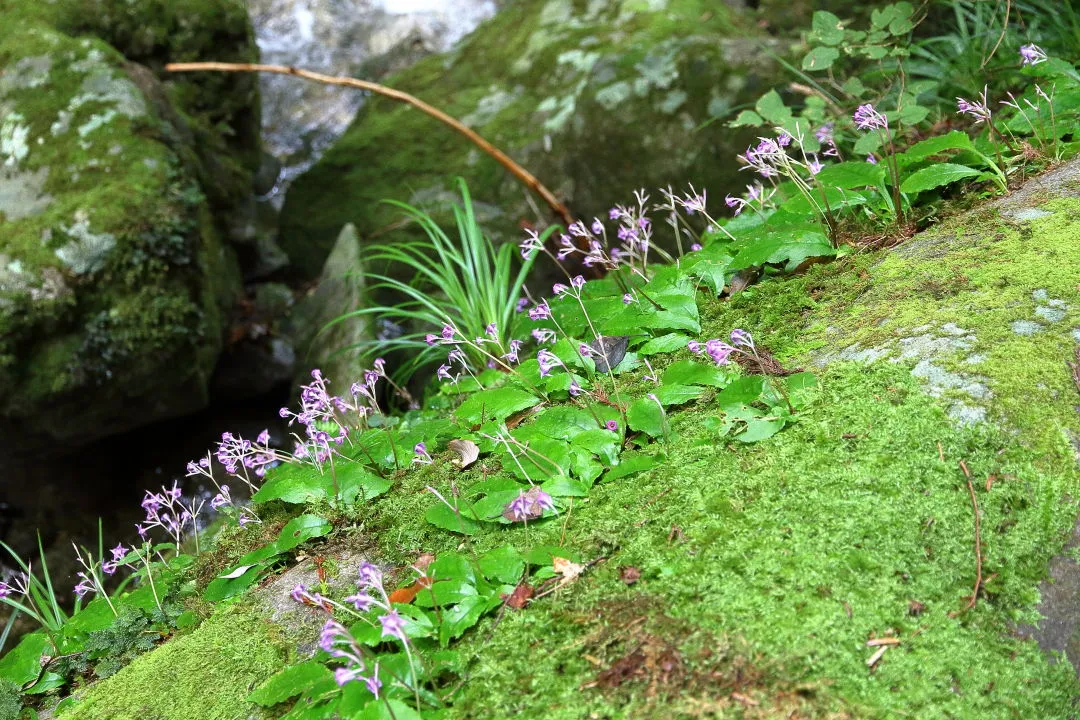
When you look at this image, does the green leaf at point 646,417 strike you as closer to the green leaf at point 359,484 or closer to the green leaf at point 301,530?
the green leaf at point 359,484

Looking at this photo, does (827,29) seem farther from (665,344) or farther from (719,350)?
(719,350)

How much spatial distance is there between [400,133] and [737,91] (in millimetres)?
2866

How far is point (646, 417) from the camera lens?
2.14 metres

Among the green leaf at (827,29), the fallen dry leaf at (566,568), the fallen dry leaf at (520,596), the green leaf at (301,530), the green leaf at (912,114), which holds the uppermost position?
the green leaf at (827,29)

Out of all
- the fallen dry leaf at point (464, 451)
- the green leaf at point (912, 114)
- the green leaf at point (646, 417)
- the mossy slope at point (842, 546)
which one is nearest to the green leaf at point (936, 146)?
the green leaf at point (912, 114)

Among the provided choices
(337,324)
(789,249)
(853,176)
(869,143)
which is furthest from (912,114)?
(337,324)

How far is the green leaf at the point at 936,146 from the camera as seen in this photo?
2.66 metres

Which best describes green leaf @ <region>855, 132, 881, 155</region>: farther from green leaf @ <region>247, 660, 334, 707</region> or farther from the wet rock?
the wet rock

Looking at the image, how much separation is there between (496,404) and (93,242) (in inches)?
132

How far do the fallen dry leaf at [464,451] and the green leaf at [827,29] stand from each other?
2447mm

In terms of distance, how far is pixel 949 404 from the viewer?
1841 millimetres

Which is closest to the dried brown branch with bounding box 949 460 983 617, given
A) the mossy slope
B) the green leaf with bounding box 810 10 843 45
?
the mossy slope

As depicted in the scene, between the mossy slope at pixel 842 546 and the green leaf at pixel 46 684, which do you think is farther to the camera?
the green leaf at pixel 46 684

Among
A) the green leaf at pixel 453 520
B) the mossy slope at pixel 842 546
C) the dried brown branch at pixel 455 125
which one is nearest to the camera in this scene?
the mossy slope at pixel 842 546
